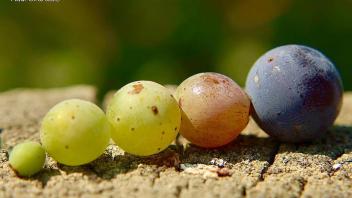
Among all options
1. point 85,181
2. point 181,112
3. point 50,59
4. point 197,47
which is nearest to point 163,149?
point 181,112

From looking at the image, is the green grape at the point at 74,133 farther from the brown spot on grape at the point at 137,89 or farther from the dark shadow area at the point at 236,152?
the dark shadow area at the point at 236,152

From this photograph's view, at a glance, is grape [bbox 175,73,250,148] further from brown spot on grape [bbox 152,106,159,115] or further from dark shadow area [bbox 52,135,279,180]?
brown spot on grape [bbox 152,106,159,115]

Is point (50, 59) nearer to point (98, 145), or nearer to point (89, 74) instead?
point (89, 74)

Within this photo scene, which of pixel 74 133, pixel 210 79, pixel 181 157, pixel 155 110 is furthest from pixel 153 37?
pixel 74 133

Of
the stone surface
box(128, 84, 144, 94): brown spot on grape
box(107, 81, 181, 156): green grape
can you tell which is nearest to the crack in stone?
the stone surface

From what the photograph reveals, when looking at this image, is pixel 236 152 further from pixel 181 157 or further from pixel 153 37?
pixel 153 37

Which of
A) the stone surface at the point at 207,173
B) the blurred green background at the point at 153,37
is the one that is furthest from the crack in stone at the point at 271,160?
the blurred green background at the point at 153,37

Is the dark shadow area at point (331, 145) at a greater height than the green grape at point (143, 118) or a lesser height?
lesser
